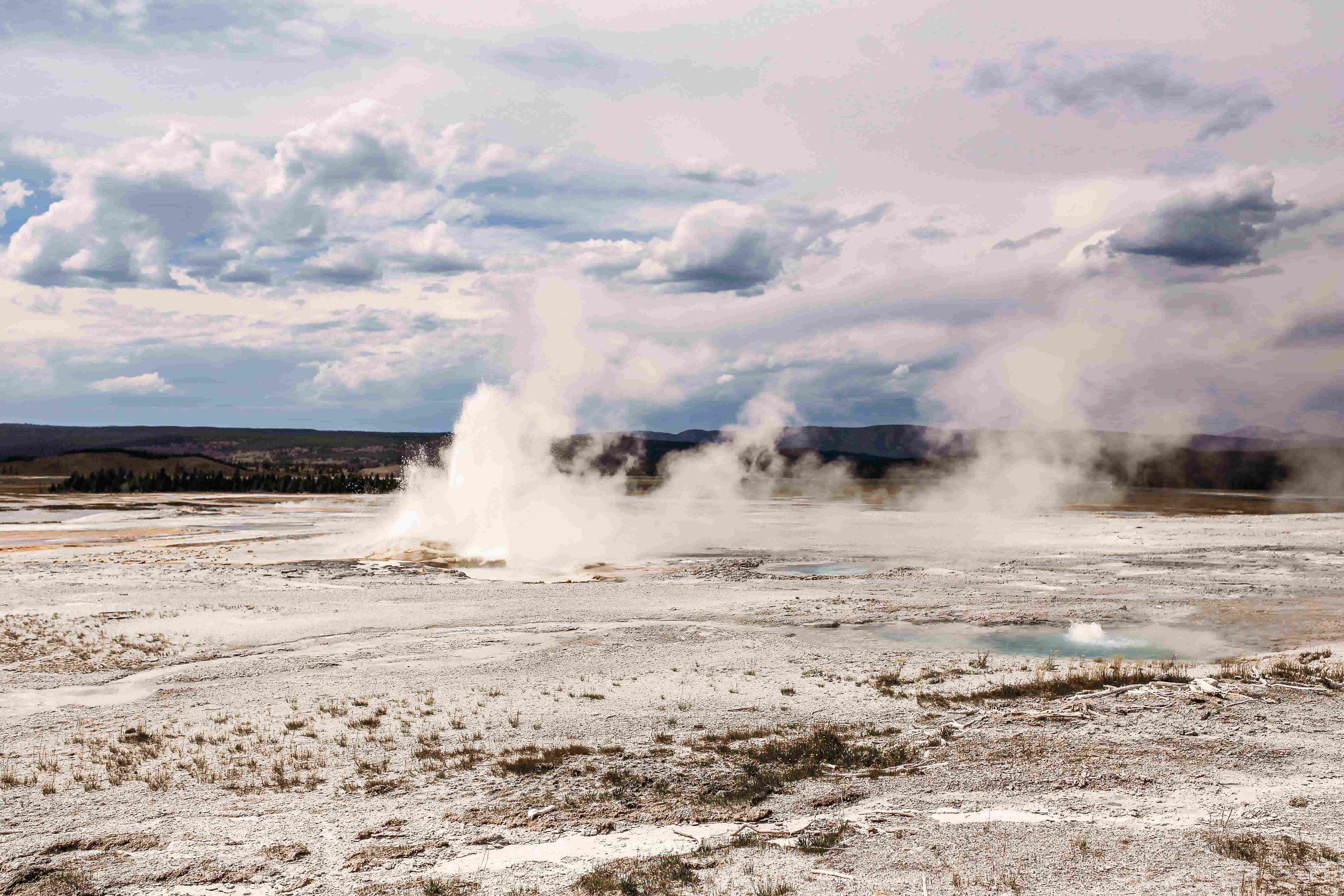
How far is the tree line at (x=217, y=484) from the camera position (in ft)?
422

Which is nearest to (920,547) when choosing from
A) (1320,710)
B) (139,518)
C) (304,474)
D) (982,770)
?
(1320,710)

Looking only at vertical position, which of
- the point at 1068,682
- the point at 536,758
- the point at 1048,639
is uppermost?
the point at 1068,682

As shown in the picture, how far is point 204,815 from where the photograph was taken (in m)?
11.4

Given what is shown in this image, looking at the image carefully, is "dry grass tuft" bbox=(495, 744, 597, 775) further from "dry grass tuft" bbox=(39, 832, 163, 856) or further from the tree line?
the tree line

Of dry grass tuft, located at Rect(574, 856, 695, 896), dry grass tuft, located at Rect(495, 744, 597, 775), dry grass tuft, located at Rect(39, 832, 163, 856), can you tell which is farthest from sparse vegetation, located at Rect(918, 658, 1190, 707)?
dry grass tuft, located at Rect(39, 832, 163, 856)

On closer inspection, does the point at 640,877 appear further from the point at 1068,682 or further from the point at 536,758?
the point at 1068,682

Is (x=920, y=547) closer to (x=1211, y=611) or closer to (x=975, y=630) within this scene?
(x=1211, y=611)

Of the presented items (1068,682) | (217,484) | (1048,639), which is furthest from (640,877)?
(217,484)

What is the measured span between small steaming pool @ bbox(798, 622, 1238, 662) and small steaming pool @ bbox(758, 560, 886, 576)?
13411mm

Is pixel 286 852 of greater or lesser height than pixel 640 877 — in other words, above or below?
below

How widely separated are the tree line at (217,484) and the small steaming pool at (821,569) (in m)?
96.7

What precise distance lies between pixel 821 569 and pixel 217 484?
398 feet

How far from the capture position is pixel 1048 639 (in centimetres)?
2439

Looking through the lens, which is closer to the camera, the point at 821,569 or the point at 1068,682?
the point at 1068,682
